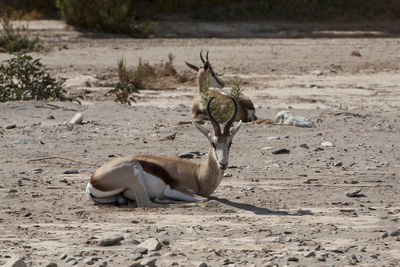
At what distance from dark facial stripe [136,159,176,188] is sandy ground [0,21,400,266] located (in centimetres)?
34

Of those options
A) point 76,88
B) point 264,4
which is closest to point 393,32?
point 264,4

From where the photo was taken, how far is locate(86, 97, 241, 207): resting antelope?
7305 millimetres

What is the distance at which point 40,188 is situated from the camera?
8008 millimetres

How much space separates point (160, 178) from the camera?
744cm

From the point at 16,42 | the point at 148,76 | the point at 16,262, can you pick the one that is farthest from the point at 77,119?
the point at 16,42

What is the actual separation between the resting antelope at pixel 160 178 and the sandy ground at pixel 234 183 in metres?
0.18

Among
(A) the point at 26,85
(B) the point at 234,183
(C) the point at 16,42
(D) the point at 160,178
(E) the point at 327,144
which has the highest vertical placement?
(C) the point at 16,42

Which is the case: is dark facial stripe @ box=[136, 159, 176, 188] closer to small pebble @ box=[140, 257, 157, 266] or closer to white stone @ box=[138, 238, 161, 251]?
white stone @ box=[138, 238, 161, 251]

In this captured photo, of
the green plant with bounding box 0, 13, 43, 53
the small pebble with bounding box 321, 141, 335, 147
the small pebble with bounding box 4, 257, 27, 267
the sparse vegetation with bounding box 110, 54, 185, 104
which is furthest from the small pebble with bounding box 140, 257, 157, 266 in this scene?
the green plant with bounding box 0, 13, 43, 53

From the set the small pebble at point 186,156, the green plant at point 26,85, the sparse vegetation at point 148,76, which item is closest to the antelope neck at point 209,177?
the small pebble at point 186,156

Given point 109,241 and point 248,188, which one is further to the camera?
point 248,188

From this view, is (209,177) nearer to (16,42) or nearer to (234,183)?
(234,183)

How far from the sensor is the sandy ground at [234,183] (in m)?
5.89

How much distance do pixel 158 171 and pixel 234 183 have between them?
3.58 feet
